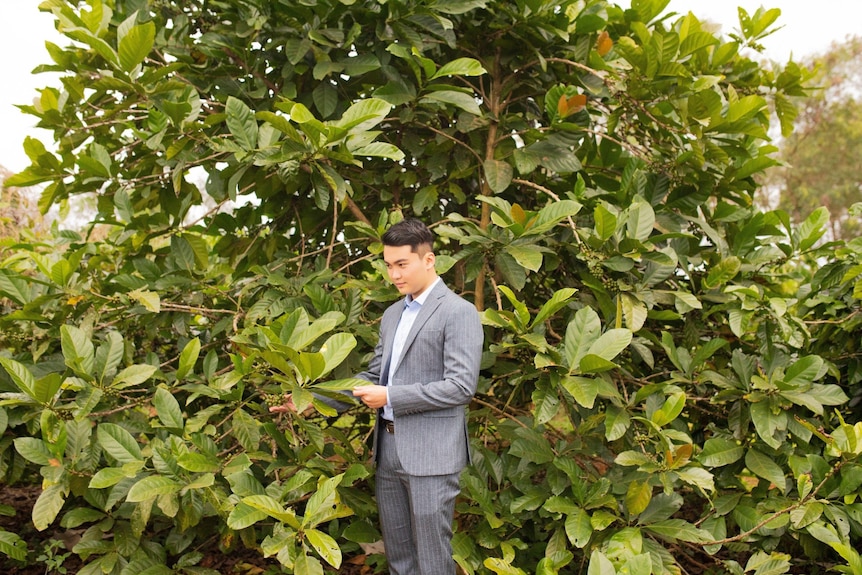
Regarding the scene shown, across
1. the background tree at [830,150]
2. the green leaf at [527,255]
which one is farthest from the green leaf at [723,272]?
the background tree at [830,150]

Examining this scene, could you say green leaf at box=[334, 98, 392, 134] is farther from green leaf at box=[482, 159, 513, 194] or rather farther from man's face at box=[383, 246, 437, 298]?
green leaf at box=[482, 159, 513, 194]

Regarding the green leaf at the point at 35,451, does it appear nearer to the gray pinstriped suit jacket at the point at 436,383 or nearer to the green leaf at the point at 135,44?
the gray pinstriped suit jacket at the point at 436,383

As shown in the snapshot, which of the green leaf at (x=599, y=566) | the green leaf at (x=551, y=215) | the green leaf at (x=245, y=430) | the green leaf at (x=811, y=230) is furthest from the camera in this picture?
the green leaf at (x=811, y=230)

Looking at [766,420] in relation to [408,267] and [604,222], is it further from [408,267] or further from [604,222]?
[408,267]

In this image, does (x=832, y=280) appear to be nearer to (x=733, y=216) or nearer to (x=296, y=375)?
(x=733, y=216)

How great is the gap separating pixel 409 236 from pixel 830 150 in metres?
18.3

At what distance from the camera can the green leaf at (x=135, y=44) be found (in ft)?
6.84

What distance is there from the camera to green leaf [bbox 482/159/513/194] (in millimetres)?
2494

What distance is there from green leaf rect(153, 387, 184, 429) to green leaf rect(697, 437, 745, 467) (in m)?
1.76

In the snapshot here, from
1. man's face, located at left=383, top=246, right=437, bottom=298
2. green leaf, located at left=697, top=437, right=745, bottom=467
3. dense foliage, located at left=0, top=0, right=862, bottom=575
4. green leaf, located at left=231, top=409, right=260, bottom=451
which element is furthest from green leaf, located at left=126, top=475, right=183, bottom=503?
green leaf, located at left=697, top=437, right=745, bottom=467

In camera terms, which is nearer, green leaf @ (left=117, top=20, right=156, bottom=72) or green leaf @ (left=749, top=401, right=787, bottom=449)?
green leaf @ (left=117, top=20, right=156, bottom=72)

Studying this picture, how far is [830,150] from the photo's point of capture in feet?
55.6

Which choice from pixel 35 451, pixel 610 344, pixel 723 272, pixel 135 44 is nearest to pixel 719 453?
pixel 723 272

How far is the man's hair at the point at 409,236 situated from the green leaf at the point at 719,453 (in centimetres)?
130
